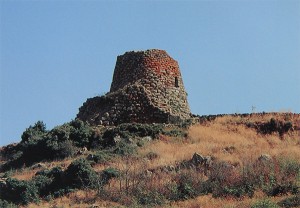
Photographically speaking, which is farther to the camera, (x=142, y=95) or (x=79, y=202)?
(x=142, y=95)

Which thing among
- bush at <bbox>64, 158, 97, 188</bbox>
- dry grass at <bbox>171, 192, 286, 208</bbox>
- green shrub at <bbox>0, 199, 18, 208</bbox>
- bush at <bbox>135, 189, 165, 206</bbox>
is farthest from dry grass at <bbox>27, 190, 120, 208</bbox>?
dry grass at <bbox>171, 192, 286, 208</bbox>

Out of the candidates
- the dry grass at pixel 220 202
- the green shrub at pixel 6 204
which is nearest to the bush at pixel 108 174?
the green shrub at pixel 6 204

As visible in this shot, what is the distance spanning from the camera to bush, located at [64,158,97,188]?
843 inches

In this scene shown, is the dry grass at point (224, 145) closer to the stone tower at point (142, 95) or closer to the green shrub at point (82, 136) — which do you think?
the stone tower at point (142, 95)

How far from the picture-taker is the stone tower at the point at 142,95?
101ft

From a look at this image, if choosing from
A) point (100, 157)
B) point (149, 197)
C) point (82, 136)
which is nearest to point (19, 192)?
point (100, 157)

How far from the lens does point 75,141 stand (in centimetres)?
2795

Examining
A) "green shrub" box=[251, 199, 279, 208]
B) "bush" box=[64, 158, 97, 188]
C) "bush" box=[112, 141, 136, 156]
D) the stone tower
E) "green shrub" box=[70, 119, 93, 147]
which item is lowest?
"green shrub" box=[251, 199, 279, 208]

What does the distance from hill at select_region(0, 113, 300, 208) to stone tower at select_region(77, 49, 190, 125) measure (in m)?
1.80

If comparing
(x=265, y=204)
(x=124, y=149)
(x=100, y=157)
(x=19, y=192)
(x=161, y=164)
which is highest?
(x=124, y=149)

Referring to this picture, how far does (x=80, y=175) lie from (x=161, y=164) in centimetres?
300

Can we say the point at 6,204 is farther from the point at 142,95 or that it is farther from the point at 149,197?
the point at 142,95

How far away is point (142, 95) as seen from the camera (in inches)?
1219

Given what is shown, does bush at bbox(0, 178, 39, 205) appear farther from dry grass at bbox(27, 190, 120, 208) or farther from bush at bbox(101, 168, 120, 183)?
bush at bbox(101, 168, 120, 183)
